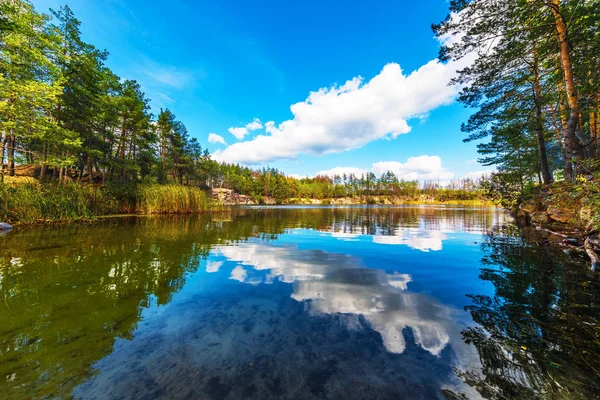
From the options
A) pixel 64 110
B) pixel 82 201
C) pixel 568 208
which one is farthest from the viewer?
pixel 64 110

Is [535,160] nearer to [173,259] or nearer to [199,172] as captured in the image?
[173,259]

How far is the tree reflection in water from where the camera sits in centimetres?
189

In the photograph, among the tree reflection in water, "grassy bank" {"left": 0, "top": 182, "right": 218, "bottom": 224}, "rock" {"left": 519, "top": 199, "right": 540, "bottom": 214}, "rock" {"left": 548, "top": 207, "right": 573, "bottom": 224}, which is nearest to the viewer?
the tree reflection in water

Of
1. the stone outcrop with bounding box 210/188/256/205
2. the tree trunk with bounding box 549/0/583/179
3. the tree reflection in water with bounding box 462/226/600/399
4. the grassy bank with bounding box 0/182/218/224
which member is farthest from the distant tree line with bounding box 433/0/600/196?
the stone outcrop with bounding box 210/188/256/205

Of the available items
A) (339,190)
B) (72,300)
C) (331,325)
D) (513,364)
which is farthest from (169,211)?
(339,190)

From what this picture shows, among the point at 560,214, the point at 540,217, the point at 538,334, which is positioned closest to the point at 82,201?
the point at 538,334

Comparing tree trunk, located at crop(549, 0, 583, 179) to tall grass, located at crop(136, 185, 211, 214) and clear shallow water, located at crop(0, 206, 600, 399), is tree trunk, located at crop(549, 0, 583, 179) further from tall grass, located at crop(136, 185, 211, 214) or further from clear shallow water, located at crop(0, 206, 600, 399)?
tall grass, located at crop(136, 185, 211, 214)

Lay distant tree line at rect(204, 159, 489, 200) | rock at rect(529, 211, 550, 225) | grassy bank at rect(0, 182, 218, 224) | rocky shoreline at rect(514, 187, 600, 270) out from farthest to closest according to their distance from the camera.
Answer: distant tree line at rect(204, 159, 489, 200)
grassy bank at rect(0, 182, 218, 224)
rock at rect(529, 211, 550, 225)
rocky shoreline at rect(514, 187, 600, 270)

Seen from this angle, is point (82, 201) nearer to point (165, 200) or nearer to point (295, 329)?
point (165, 200)

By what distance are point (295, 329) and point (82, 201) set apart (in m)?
16.4

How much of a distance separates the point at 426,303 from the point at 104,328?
15.2 feet

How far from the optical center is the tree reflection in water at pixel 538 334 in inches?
74.6

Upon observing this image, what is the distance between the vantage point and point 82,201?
12.9 m

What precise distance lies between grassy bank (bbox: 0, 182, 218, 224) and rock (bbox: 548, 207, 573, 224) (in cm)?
2219
